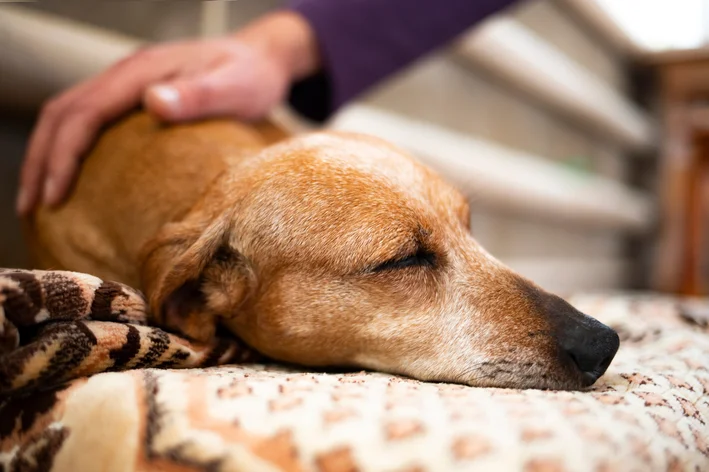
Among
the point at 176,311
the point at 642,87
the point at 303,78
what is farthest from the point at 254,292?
the point at 642,87

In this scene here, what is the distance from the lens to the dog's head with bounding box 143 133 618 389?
2.66 feet

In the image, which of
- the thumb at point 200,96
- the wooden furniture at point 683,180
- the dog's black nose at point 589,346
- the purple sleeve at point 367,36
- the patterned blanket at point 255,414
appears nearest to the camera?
the patterned blanket at point 255,414

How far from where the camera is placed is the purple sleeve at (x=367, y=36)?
154 centimetres

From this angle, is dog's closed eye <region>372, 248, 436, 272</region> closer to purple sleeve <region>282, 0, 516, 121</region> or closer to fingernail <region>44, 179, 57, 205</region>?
fingernail <region>44, 179, 57, 205</region>

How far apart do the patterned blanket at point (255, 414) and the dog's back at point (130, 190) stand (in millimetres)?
324

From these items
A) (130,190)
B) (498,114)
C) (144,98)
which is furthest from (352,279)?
(498,114)

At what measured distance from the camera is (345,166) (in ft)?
2.99

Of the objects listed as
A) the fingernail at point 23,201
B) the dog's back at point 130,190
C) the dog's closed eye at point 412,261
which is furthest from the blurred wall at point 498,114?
the dog's closed eye at point 412,261

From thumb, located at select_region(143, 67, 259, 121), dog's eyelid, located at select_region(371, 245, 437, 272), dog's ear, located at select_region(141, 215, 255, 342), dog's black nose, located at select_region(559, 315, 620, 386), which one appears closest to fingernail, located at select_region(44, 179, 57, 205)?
thumb, located at select_region(143, 67, 259, 121)

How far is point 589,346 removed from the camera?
2.42ft

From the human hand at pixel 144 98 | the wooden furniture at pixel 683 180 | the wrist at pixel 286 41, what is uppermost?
the wrist at pixel 286 41

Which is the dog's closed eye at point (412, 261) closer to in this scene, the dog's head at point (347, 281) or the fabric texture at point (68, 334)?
the dog's head at point (347, 281)

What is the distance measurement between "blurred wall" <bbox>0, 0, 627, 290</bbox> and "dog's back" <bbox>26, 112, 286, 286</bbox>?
336 millimetres

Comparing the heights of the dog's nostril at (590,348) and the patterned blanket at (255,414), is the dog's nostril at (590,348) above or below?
below
